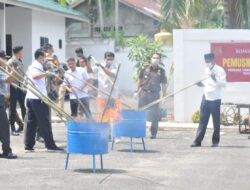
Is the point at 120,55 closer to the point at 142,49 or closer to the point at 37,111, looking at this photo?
the point at 142,49

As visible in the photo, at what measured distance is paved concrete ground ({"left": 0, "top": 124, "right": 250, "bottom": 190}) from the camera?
940 centimetres

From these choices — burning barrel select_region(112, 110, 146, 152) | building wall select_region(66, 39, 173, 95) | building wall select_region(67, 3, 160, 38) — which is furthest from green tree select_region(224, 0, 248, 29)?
building wall select_region(67, 3, 160, 38)

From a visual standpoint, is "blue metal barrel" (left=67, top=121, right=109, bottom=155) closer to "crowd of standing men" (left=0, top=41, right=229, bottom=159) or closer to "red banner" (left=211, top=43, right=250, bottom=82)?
"crowd of standing men" (left=0, top=41, right=229, bottom=159)

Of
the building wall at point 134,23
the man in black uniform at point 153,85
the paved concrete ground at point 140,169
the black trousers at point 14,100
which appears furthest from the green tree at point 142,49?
the building wall at point 134,23

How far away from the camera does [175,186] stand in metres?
9.34

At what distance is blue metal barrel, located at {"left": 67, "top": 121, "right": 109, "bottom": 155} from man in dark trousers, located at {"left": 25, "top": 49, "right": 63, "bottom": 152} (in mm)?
2217

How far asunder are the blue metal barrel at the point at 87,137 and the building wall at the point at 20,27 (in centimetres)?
1812

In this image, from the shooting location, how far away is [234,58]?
58.6 ft

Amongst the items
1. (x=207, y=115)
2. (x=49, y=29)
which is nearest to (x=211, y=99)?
(x=207, y=115)

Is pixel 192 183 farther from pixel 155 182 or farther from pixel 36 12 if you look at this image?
pixel 36 12

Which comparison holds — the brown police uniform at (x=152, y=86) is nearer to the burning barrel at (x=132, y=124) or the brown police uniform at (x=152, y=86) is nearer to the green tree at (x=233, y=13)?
the burning barrel at (x=132, y=124)

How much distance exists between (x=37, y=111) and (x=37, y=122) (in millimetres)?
325

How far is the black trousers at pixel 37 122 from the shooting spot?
Result: 12.4 metres

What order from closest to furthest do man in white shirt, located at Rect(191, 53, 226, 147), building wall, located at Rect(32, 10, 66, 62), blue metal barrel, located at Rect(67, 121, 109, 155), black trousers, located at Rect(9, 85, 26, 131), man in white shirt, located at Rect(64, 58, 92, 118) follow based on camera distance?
blue metal barrel, located at Rect(67, 121, 109, 155), man in white shirt, located at Rect(191, 53, 226, 147), man in white shirt, located at Rect(64, 58, 92, 118), black trousers, located at Rect(9, 85, 26, 131), building wall, located at Rect(32, 10, 66, 62)
